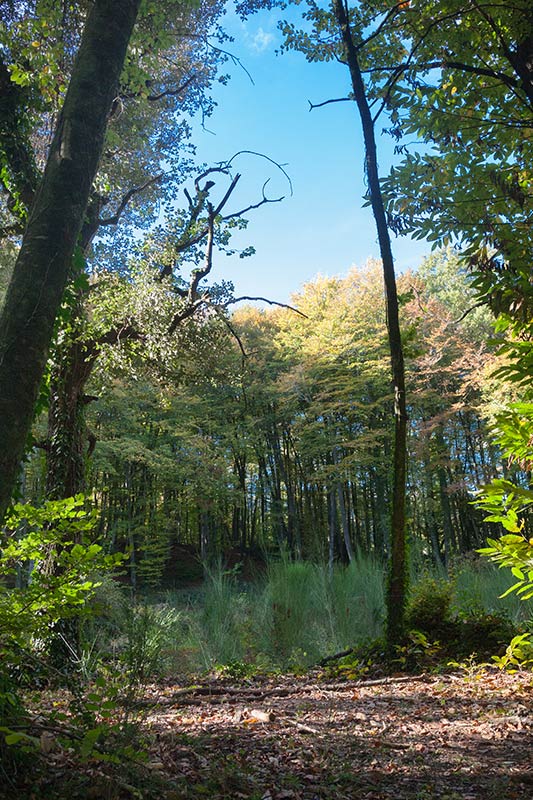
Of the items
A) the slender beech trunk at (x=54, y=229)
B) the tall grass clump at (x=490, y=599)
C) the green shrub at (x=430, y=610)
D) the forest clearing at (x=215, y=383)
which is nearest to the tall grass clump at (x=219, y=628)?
the forest clearing at (x=215, y=383)

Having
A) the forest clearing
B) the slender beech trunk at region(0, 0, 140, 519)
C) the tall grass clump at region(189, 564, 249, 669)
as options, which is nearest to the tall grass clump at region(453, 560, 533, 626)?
the forest clearing

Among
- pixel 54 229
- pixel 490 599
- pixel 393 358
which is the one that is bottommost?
pixel 490 599

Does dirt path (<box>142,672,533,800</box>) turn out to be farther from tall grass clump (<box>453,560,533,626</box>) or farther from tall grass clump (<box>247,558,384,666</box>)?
tall grass clump (<box>247,558,384,666</box>)

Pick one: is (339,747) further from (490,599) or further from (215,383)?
(215,383)

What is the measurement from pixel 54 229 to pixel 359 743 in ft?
9.13

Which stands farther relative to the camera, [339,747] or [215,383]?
[215,383]

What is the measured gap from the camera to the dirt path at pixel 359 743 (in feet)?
6.73

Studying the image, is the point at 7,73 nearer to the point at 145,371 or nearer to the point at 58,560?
the point at 145,371

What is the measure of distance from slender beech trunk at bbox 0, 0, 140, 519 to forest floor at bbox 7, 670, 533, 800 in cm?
128

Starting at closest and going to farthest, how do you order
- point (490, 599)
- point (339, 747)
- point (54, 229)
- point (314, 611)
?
point (54, 229)
point (339, 747)
point (490, 599)
point (314, 611)

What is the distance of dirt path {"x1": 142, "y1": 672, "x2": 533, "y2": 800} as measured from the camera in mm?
2053

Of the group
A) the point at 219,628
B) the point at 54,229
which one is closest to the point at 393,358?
the point at 54,229

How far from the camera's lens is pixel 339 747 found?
2561 mm

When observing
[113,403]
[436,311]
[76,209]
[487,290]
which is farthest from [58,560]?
[436,311]
